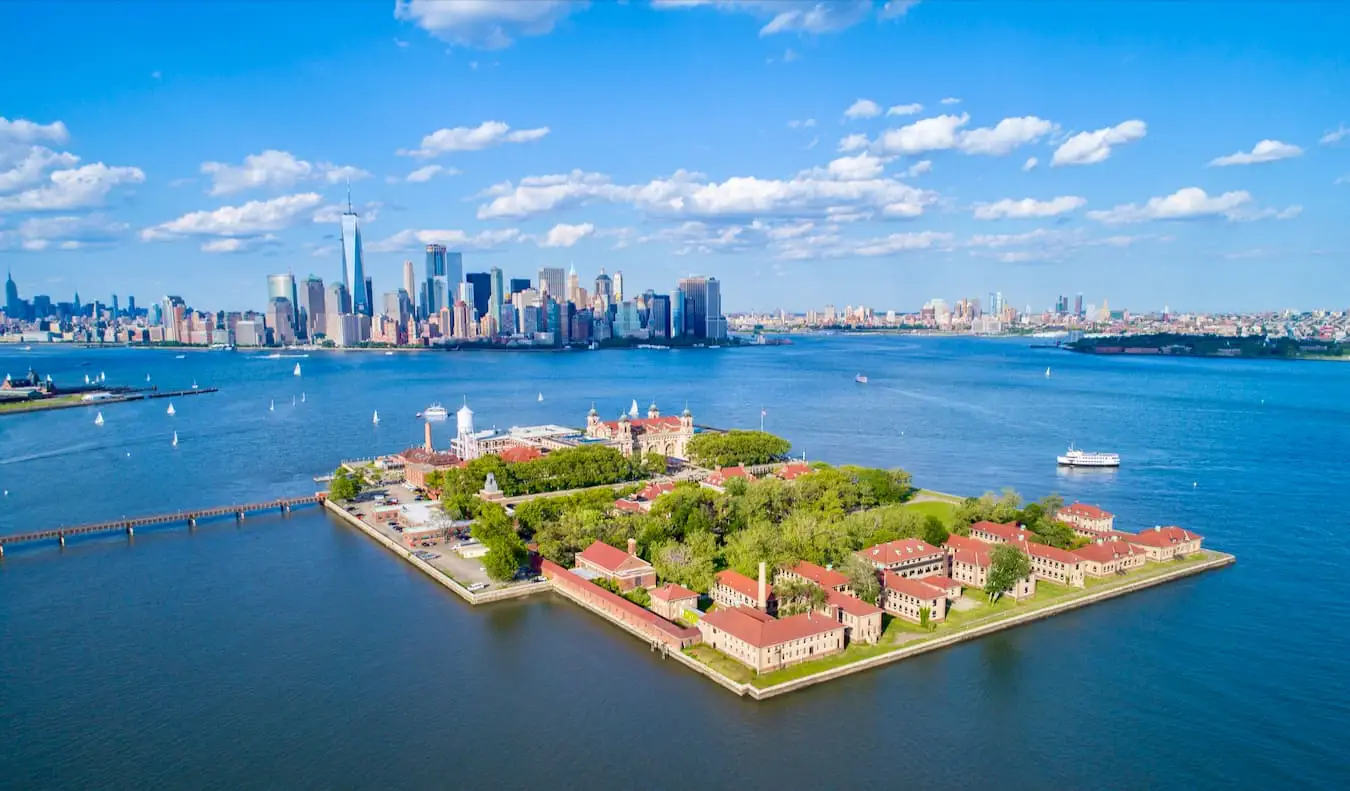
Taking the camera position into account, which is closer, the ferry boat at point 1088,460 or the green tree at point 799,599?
the green tree at point 799,599

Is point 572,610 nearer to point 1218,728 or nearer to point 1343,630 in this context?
point 1218,728

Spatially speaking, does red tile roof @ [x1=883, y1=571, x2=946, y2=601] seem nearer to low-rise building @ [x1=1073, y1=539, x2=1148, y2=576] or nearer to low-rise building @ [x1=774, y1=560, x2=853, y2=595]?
low-rise building @ [x1=774, y1=560, x2=853, y2=595]

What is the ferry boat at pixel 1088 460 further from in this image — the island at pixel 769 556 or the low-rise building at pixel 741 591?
the low-rise building at pixel 741 591

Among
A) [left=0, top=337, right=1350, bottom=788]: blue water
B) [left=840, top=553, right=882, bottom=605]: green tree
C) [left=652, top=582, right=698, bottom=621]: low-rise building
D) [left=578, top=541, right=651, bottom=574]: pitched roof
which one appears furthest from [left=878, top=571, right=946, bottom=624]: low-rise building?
[left=578, top=541, right=651, bottom=574]: pitched roof

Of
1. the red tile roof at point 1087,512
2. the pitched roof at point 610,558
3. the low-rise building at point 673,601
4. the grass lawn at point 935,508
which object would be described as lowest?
the low-rise building at point 673,601

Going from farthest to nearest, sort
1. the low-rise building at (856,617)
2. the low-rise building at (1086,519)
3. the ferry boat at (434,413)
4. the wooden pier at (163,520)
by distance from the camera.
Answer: the ferry boat at (434,413) < the wooden pier at (163,520) < the low-rise building at (1086,519) < the low-rise building at (856,617)

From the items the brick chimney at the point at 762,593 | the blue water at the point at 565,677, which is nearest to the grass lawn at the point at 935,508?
the blue water at the point at 565,677

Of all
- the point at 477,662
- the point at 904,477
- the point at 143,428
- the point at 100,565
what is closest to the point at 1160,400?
the point at 904,477

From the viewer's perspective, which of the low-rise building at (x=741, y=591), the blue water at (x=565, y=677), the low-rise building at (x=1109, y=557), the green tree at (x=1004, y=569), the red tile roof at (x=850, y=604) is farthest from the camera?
the low-rise building at (x=1109, y=557)
